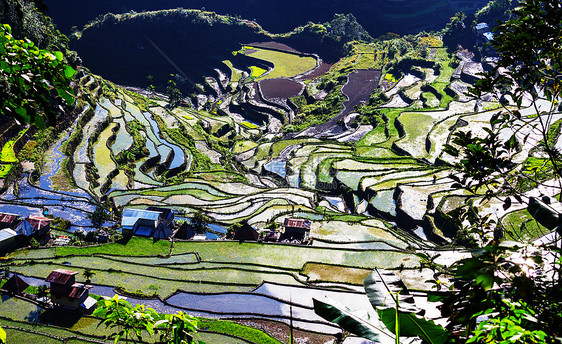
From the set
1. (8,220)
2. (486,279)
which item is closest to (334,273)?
(8,220)

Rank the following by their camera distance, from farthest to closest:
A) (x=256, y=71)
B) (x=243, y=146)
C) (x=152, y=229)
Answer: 1. (x=256, y=71)
2. (x=243, y=146)
3. (x=152, y=229)

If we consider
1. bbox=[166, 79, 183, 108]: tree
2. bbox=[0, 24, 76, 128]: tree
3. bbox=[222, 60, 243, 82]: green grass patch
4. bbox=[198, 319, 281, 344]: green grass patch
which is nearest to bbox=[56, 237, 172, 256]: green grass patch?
bbox=[198, 319, 281, 344]: green grass patch

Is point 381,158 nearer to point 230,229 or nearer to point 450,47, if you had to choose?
point 230,229

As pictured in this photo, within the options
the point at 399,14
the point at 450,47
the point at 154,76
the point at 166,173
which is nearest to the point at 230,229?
the point at 166,173

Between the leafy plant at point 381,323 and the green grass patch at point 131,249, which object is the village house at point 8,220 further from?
the leafy plant at point 381,323

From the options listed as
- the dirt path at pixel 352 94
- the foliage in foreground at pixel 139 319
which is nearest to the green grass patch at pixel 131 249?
the foliage in foreground at pixel 139 319

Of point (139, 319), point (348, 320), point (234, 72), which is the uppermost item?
point (348, 320)

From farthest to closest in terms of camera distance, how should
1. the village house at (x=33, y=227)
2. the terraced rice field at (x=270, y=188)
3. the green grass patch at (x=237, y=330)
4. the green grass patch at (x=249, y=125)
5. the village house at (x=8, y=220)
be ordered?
the green grass patch at (x=249, y=125), the village house at (x=8, y=220), the village house at (x=33, y=227), the terraced rice field at (x=270, y=188), the green grass patch at (x=237, y=330)

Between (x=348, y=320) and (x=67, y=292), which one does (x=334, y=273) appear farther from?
(x=348, y=320)
